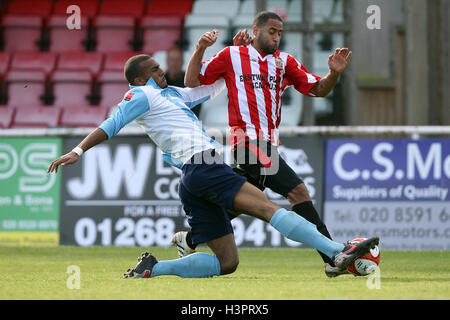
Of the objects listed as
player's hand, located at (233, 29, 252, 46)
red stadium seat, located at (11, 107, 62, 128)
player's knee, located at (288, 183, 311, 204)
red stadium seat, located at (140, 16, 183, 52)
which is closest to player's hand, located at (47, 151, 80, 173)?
player's knee, located at (288, 183, 311, 204)

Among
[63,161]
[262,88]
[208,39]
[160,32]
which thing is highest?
[160,32]

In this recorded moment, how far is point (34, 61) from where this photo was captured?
14.3 m

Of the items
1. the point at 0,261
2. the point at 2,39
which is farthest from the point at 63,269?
the point at 2,39

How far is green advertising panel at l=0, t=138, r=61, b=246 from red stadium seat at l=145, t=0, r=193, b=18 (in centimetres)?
493

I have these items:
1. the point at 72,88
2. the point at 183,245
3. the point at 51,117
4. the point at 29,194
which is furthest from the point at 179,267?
the point at 72,88

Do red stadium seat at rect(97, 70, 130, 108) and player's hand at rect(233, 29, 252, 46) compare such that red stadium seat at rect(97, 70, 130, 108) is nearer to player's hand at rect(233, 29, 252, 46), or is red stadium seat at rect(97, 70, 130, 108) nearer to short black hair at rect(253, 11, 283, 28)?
player's hand at rect(233, 29, 252, 46)

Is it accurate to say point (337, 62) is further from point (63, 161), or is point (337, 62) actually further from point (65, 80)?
point (65, 80)

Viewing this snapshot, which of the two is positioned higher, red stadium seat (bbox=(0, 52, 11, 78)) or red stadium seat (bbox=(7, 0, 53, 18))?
red stadium seat (bbox=(7, 0, 53, 18))

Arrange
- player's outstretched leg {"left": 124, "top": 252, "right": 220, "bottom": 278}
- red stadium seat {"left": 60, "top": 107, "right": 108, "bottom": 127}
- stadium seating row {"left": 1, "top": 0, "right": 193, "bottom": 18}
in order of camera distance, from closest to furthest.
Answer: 1. player's outstretched leg {"left": 124, "top": 252, "right": 220, "bottom": 278}
2. red stadium seat {"left": 60, "top": 107, "right": 108, "bottom": 127}
3. stadium seating row {"left": 1, "top": 0, "right": 193, "bottom": 18}

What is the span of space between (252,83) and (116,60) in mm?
7467

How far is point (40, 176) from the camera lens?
10469mm

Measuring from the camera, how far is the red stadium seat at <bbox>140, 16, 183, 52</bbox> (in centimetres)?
1416

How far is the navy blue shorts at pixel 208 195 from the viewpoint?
233 inches

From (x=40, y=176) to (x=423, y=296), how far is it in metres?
6.35
